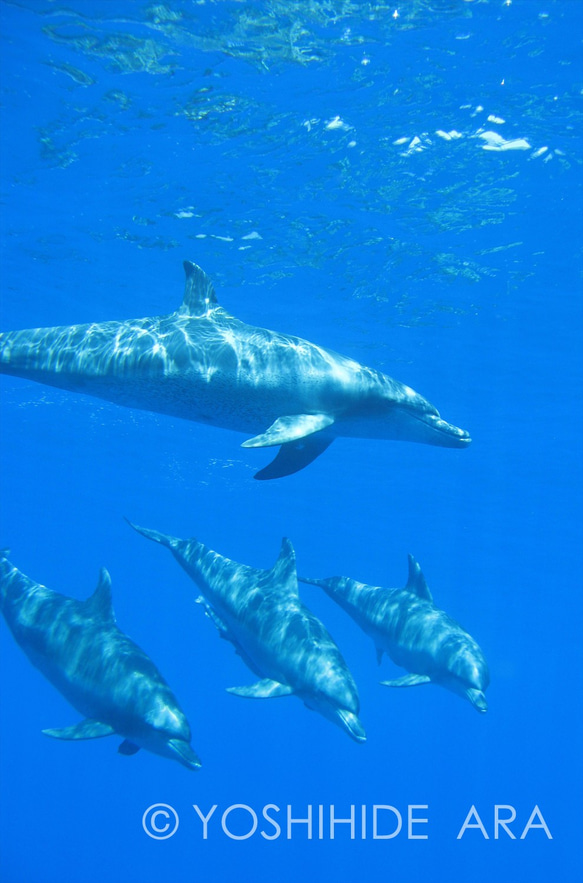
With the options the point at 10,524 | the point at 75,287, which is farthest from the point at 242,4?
the point at 10,524

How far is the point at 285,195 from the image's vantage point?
14258 mm

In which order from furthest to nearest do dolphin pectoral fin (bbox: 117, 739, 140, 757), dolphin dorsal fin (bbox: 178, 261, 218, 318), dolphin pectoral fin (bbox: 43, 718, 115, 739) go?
dolphin pectoral fin (bbox: 117, 739, 140, 757) → dolphin dorsal fin (bbox: 178, 261, 218, 318) → dolphin pectoral fin (bbox: 43, 718, 115, 739)

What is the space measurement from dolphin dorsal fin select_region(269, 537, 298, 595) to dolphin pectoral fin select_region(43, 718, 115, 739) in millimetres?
3282

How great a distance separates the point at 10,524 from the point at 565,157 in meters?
58.8

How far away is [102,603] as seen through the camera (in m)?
10.1

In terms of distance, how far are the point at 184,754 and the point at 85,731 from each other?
5.30 feet

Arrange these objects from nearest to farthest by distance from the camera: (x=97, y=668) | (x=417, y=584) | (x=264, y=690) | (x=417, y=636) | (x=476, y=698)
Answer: (x=264, y=690), (x=97, y=668), (x=476, y=698), (x=417, y=636), (x=417, y=584)

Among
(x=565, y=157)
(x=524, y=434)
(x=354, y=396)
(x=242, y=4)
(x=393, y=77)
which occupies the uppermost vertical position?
(x=524, y=434)

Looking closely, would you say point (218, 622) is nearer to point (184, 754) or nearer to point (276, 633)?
point (276, 633)

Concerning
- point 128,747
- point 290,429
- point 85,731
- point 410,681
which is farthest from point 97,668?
point 410,681

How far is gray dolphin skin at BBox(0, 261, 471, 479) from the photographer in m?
7.61

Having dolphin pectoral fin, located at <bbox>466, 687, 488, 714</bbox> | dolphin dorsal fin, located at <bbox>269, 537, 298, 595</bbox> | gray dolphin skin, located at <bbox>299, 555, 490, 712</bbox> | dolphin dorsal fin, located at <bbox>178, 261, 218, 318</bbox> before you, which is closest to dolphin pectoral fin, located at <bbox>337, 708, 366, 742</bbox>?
gray dolphin skin, located at <bbox>299, 555, 490, 712</bbox>

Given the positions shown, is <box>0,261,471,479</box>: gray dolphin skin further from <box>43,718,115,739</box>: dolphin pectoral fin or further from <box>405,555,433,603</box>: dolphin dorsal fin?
<box>405,555,433,603</box>: dolphin dorsal fin

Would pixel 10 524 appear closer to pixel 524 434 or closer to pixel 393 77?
pixel 524 434
